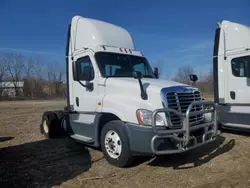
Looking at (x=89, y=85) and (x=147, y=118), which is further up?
(x=89, y=85)

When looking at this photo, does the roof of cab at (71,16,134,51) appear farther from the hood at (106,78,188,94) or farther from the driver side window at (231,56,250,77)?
the driver side window at (231,56,250,77)

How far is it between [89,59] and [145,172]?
313 cm

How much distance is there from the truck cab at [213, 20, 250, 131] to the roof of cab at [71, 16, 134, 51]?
319 cm

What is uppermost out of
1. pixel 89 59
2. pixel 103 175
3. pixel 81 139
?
pixel 89 59

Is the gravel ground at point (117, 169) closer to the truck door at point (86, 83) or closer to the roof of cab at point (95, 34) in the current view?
the truck door at point (86, 83)

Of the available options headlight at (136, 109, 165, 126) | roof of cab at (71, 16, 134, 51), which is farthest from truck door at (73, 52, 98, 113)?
headlight at (136, 109, 165, 126)

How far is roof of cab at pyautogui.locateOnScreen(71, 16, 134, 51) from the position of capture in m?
6.40

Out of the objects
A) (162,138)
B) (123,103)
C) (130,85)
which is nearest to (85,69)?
(130,85)

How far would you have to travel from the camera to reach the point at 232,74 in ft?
25.4

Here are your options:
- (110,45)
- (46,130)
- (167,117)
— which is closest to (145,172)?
(167,117)

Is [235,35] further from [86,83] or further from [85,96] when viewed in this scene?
[85,96]

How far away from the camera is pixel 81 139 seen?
618 cm

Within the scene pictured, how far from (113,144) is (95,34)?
305 centimetres

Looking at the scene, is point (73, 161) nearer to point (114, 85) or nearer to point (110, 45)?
point (114, 85)
